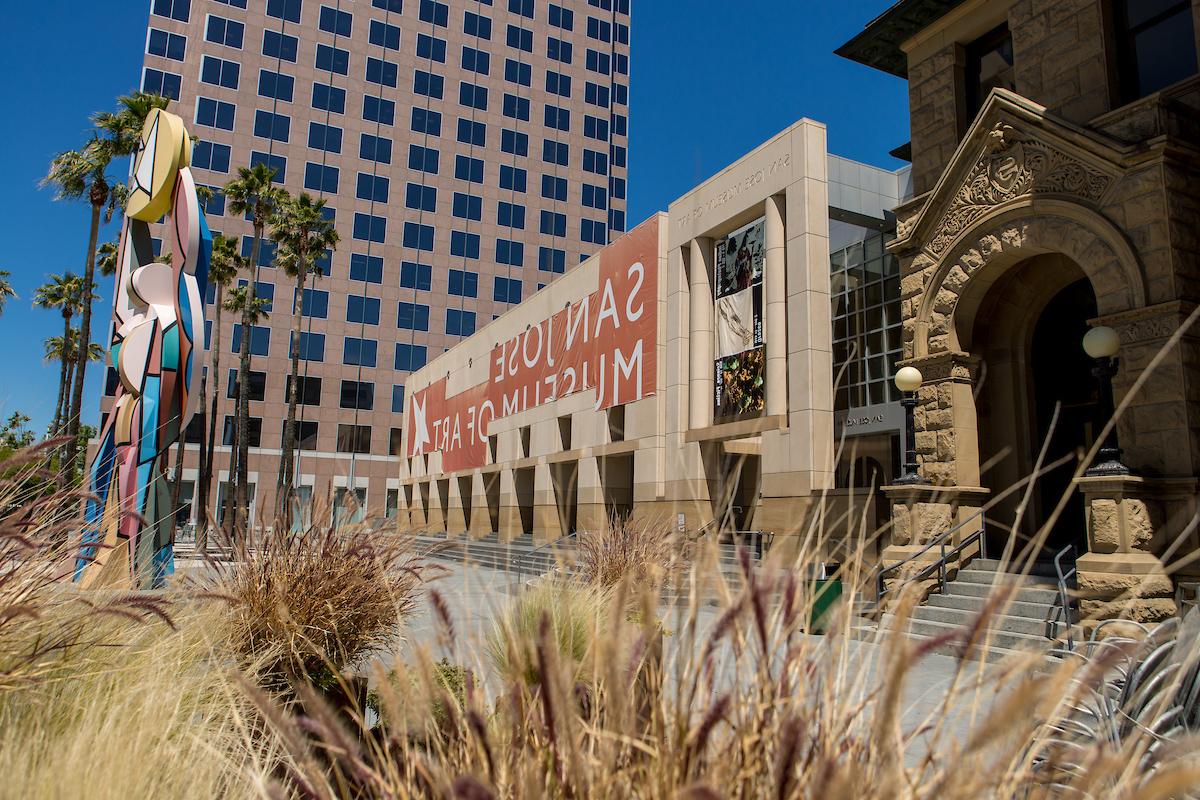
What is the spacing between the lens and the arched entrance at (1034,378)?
12.9m

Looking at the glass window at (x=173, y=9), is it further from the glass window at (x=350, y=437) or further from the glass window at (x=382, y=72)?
the glass window at (x=350, y=437)

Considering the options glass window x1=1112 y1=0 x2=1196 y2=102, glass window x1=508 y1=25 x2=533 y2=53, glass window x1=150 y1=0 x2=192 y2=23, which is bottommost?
glass window x1=1112 y1=0 x2=1196 y2=102

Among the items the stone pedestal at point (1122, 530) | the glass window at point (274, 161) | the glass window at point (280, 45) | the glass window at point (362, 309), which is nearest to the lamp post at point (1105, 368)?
the stone pedestal at point (1122, 530)

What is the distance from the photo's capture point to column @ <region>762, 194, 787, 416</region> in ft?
60.2

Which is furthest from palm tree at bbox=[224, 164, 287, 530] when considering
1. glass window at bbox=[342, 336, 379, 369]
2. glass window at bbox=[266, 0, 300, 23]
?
glass window at bbox=[266, 0, 300, 23]

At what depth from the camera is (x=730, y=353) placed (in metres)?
20.5

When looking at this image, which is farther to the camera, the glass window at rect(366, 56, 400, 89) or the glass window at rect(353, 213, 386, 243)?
the glass window at rect(366, 56, 400, 89)

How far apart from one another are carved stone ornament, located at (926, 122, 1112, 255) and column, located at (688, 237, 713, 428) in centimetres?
835

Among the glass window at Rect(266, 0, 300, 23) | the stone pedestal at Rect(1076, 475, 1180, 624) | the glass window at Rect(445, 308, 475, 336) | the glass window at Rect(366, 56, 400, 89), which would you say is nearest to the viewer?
the stone pedestal at Rect(1076, 475, 1180, 624)

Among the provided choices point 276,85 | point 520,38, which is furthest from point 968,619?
point 520,38

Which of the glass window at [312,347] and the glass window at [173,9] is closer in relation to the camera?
the glass window at [173,9]

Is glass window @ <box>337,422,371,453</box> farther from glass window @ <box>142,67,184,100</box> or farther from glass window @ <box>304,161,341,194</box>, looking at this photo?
glass window @ <box>142,67,184,100</box>

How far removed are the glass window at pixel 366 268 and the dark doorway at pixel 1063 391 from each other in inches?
1849

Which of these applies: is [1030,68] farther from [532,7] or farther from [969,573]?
[532,7]
